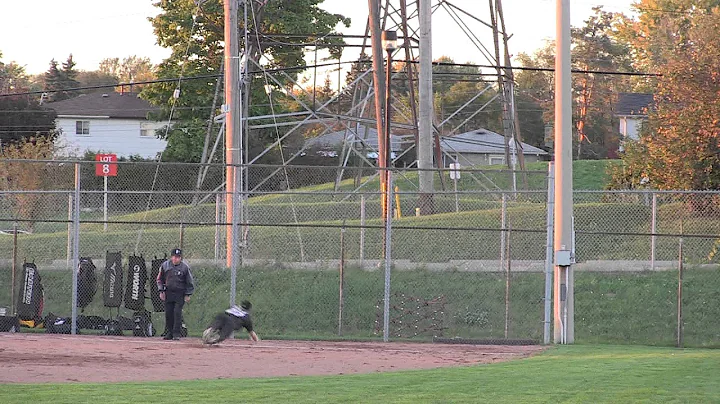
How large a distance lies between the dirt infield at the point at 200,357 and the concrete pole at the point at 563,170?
107 centimetres

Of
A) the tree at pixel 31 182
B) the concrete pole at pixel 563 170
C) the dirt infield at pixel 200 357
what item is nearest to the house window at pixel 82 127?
the tree at pixel 31 182

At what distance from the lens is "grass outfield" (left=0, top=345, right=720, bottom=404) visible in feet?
30.8

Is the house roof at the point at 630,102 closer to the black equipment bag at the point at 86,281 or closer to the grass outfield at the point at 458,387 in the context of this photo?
the black equipment bag at the point at 86,281

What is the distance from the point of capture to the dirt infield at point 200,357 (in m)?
11.8

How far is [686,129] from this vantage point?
2444 centimetres

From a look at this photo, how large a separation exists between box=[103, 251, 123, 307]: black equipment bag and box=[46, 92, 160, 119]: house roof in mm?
46861

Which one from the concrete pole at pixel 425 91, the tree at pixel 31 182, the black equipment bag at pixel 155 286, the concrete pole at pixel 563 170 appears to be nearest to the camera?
the concrete pole at pixel 563 170

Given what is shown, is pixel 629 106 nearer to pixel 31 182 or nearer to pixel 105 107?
pixel 105 107

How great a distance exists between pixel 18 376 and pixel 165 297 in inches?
218

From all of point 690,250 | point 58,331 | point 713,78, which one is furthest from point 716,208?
point 58,331

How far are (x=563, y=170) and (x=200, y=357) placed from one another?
639cm

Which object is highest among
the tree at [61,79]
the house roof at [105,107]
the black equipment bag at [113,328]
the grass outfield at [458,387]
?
the tree at [61,79]

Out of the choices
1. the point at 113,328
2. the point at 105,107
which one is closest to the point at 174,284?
the point at 113,328

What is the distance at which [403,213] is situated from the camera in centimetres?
3092
